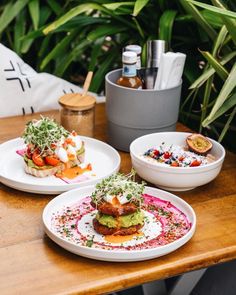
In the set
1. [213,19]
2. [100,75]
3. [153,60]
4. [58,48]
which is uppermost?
[213,19]

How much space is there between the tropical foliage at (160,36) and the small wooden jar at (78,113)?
0.32 metres

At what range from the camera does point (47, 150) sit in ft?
5.40

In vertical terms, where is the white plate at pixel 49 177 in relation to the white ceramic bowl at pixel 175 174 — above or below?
below

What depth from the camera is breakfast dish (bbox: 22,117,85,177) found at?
1645mm

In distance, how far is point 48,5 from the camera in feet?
9.43

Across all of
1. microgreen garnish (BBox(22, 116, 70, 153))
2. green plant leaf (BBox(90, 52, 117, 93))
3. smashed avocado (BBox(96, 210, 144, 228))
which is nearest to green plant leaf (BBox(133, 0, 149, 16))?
green plant leaf (BBox(90, 52, 117, 93))

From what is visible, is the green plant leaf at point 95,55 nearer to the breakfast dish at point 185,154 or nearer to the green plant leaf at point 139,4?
the green plant leaf at point 139,4

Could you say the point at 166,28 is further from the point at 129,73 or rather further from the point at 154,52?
the point at 129,73

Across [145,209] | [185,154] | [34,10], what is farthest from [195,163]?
[34,10]

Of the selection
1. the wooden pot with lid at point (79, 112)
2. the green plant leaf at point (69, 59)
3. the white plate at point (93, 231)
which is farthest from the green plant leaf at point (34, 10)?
the white plate at point (93, 231)

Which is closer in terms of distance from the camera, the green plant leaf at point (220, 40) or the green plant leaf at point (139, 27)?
the green plant leaf at point (220, 40)

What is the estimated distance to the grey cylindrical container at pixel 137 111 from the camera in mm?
1809

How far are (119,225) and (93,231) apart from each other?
7cm

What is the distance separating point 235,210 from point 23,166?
607 mm
